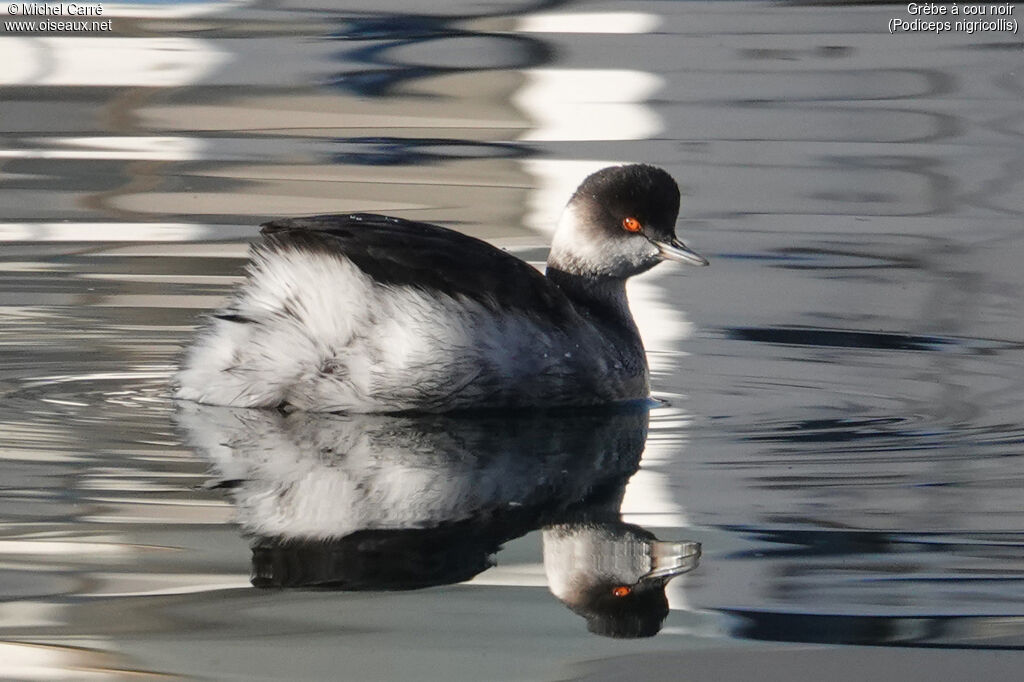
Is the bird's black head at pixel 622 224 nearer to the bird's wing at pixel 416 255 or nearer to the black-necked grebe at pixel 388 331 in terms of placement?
the black-necked grebe at pixel 388 331

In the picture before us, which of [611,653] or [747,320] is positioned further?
[747,320]

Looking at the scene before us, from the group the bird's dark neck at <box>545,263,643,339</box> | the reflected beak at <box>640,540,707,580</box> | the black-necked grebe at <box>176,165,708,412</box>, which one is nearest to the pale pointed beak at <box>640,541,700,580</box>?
the reflected beak at <box>640,540,707,580</box>

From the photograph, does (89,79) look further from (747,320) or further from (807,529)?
(807,529)

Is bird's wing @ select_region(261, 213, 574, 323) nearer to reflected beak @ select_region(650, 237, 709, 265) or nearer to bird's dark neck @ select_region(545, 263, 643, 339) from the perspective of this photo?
bird's dark neck @ select_region(545, 263, 643, 339)

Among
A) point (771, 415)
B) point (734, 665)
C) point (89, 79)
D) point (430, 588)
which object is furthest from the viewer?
point (89, 79)

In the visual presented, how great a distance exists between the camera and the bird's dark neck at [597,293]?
19.9 feet

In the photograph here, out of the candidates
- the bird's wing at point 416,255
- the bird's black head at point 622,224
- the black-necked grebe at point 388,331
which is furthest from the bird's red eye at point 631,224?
the bird's wing at point 416,255

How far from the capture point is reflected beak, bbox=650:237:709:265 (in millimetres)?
6000

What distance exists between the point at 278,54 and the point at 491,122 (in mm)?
1847

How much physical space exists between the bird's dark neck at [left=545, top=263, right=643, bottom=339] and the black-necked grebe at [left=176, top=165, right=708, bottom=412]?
13.7 inches

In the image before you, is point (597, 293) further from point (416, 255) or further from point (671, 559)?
point (671, 559)

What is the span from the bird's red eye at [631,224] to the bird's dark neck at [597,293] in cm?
20

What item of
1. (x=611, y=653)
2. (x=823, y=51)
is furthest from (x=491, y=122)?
(x=611, y=653)

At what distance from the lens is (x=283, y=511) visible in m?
4.39
